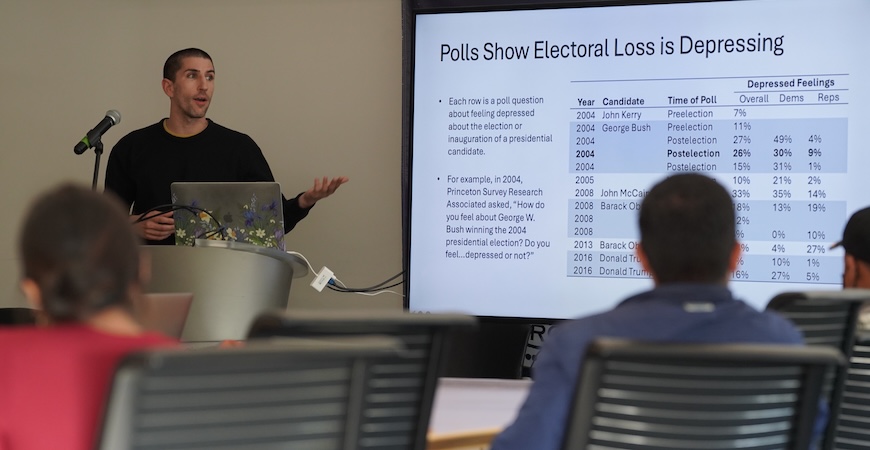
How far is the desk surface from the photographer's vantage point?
198 cm

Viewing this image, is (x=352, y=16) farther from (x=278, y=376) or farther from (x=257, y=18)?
(x=278, y=376)

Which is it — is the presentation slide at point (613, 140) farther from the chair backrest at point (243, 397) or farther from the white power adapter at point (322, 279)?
the chair backrest at point (243, 397)

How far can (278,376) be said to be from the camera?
3.83 ft

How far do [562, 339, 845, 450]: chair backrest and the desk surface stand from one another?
1.60ft

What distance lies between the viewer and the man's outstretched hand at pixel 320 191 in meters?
3.54

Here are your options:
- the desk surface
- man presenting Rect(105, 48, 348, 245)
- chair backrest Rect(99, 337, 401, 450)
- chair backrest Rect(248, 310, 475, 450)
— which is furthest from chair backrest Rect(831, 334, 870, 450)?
man presenting Rect(105, 48, 348, 245)

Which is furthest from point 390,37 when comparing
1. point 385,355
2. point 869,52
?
point 385,355

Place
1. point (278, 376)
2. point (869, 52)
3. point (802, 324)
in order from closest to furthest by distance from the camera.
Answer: point (278, 376)
point (802, 324)
point (869, 52)

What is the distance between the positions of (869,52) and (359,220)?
7.35 ft

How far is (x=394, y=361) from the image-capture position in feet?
4.41

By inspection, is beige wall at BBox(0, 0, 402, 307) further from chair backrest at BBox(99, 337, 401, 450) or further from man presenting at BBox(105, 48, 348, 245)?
chair backrest at BBox(99, 337, 401, 450)

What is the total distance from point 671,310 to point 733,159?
2.16 metres

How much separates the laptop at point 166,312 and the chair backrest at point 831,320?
1.10 m

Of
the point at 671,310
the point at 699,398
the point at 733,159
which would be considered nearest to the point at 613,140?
the point at 733,159
